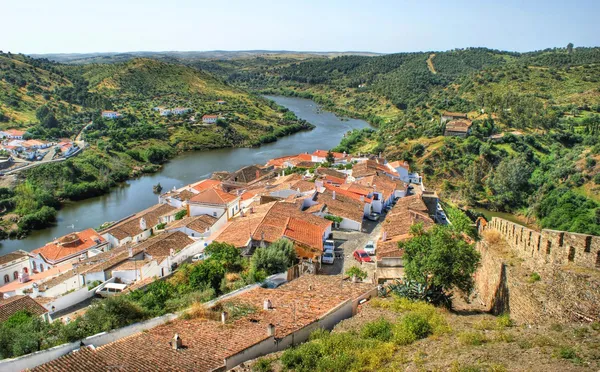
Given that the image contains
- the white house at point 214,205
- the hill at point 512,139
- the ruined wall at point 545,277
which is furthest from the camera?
the hill at point 512,139

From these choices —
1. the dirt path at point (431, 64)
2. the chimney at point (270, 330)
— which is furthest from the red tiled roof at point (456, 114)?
the dirt path at point (431, 64)

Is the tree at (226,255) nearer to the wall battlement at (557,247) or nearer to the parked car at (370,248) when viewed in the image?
the parked car at (370,248)

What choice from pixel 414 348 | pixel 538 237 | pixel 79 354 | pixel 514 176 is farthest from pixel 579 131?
pixel 79 354

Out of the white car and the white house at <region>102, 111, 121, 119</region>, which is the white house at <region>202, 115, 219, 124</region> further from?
the white car

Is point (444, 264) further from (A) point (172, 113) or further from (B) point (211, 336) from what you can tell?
(A) point (172, 113)

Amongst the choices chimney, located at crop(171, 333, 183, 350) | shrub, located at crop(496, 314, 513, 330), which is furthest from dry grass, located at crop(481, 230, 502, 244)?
chimney, located at crop(171, 333, 183, 350)

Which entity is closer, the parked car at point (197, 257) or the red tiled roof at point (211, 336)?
the red tiled roof at point (211, 336)

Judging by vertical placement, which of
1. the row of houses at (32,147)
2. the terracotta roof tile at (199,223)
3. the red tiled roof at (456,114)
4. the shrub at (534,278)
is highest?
the red tiled roof at (456,114)

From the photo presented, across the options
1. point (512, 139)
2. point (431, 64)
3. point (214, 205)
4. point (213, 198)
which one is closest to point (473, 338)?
point (214, 205)
